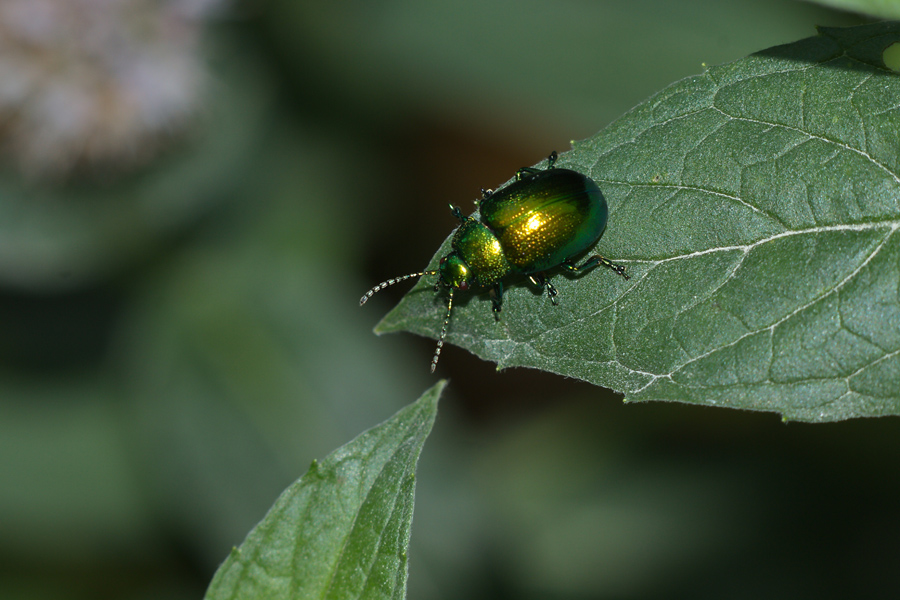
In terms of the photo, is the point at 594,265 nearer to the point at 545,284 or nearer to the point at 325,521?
the point at 545,284

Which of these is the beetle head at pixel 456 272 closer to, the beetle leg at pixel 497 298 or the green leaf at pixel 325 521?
the beetle leg at pixel 497 298

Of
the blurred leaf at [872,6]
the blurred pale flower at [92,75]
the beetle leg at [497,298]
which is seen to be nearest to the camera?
the blurred leaf at [872,6]

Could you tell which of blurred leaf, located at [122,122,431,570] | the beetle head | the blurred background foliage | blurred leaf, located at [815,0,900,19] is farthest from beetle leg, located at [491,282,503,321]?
blurred leaf, located at [122,122,431,570]

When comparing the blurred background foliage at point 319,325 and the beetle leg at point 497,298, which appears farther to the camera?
the blurred background foliage at point 319,325

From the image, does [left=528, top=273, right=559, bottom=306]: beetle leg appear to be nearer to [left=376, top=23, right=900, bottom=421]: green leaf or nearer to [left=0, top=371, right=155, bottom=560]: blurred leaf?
[left=376, top=23, right=900, bottom=421]: green leaf

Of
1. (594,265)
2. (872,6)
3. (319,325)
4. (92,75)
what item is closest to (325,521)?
(594,265)

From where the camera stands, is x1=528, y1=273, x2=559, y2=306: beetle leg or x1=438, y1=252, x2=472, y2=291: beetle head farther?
x1=438, y1=252, x2=472, y2=291: beetle head

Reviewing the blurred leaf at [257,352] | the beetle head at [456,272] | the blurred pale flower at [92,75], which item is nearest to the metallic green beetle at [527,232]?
the beetle head at [456,272]
